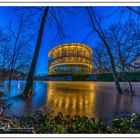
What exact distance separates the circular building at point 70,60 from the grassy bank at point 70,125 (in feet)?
1.81

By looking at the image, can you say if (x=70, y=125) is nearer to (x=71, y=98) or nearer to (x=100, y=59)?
(x=71, y=98)

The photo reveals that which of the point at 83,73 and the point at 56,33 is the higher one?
the point at 56,33

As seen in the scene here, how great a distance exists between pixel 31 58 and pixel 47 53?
0.61ft

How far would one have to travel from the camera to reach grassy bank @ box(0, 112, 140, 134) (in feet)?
9.68

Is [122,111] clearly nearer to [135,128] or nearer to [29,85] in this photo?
[135,128]

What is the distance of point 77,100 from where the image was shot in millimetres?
3162

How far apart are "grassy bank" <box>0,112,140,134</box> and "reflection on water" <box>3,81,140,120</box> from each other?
86 mm

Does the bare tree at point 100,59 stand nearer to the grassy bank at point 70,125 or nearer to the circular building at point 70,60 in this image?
the circular building at point 70,60

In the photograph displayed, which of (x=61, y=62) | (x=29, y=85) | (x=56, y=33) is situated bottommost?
(x=29, y=85)

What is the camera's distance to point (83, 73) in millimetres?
3273

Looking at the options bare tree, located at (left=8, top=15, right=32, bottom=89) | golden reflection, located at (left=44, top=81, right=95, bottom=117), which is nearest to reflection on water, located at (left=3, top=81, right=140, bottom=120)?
golden reflection, located at (left=44, top=81, right=95, bottom=117)

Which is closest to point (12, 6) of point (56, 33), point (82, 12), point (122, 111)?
point (56, 33)

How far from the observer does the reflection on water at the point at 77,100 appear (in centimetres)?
309

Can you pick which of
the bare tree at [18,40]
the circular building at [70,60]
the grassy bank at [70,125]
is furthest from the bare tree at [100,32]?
the bare tree at [18,40]
